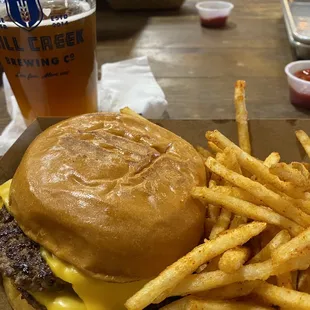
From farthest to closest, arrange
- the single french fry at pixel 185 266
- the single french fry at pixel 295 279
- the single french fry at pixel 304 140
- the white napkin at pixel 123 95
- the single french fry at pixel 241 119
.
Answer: the white napkin at pixel 123 95 → the single french fry at pixel 241 119 → the single french fry at pixel 304 140 → the single french fry at pixel 295 279 → the single french fry at pixel 185 266

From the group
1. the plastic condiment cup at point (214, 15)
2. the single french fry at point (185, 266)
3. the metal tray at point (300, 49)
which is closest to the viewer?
the single french fry at point (185, 266)

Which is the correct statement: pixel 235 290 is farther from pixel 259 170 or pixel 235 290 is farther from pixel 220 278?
pixel 259 170

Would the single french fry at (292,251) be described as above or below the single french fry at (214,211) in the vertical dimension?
above

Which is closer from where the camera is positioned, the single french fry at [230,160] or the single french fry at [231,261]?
the single french fry at [231,261]

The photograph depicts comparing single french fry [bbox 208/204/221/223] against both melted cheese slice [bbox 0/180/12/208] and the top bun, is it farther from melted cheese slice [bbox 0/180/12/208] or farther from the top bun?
melted cheese slice [bbox 0/180/12/208]

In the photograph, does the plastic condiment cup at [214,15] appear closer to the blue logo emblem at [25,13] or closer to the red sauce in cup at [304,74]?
the red sauce in cup at [304,74]

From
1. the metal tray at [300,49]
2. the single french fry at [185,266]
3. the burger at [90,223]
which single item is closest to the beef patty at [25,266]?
the burger at [90,223]

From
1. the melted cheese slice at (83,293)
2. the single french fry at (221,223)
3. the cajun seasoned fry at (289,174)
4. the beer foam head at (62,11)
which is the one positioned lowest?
the melted cheese slice at (83,293)
